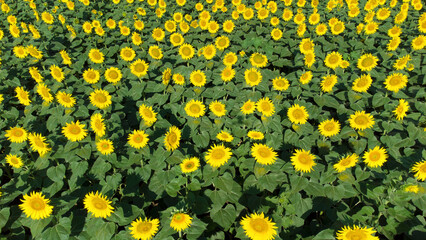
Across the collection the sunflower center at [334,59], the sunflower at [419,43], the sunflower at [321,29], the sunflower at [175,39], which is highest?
the sunflower at [419,43]

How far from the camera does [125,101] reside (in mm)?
6000

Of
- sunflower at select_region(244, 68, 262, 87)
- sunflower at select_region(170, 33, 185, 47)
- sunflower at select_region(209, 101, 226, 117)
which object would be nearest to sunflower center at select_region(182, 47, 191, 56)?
sunflower at select_region(170, 33, 185, 47)

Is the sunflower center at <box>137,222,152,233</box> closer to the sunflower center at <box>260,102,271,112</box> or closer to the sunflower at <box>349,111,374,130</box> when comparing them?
the sunflower center at <box>260,102,271,112</box>

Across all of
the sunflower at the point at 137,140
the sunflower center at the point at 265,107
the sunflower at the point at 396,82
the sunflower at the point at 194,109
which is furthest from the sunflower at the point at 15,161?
the sunflower at the point at 396,82

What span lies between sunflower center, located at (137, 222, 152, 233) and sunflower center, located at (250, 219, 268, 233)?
1.34 metres

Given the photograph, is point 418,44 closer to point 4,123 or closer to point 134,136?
point 134,136

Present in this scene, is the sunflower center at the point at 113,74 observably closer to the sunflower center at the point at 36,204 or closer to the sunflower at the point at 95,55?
the sunflower at the point at 95,55

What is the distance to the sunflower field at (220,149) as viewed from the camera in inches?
142

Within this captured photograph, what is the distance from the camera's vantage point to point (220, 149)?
4168mm

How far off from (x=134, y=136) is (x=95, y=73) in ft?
7.32

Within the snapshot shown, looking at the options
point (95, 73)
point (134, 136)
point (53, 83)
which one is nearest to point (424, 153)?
point (134, 136)

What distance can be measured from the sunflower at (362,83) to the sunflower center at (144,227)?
Result: 483 centimetres

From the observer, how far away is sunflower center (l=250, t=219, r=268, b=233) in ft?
10.8

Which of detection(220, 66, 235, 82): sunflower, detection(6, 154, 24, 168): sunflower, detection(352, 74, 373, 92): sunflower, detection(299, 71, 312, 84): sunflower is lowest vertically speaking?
detection(6, 154, 24, 168): sunflower
